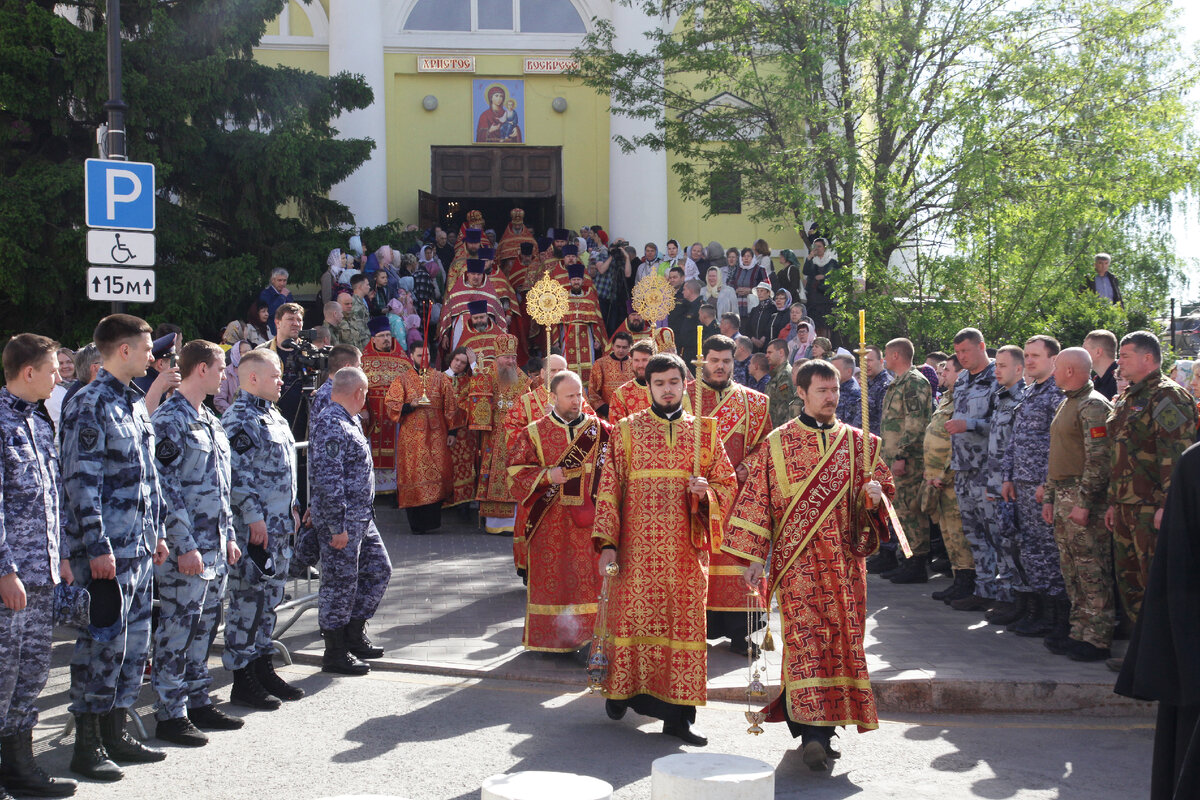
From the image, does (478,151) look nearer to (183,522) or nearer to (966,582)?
(966,582)

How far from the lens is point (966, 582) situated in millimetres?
10055

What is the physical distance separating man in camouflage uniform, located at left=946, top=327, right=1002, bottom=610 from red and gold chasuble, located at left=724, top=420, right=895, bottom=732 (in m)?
3.65

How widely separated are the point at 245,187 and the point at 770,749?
13955mm

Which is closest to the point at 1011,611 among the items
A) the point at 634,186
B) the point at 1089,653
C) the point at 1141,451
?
the point at 1089,653

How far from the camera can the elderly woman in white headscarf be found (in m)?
19.2

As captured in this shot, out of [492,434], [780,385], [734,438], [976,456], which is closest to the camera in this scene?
[734,438]

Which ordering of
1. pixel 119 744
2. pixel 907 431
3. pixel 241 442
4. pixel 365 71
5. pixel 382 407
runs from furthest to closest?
pixel 365 71
pixel 382 407
pixel 907 431
pixel 241 442
pixel 119 744

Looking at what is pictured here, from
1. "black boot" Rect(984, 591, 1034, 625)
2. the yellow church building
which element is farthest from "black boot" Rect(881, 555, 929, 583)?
the yellow church building

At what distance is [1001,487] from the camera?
9164 mm

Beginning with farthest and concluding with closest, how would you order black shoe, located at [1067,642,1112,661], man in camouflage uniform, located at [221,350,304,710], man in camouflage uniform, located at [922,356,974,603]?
man in camouflage uniform, located at [922,356,974,603] → black shoe, located at [1067,642,1112,661] → man in camouflage uniform, located at [221,350,304,710]

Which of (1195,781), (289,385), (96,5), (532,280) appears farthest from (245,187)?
(1195,781)

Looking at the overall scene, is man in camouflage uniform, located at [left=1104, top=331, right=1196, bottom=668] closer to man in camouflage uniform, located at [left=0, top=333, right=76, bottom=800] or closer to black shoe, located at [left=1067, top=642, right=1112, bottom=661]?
black shoe, located at [left=1067, top=642, right=1112, bottom=661]

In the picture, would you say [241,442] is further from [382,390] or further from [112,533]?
[382,390]

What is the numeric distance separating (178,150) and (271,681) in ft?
39.2
